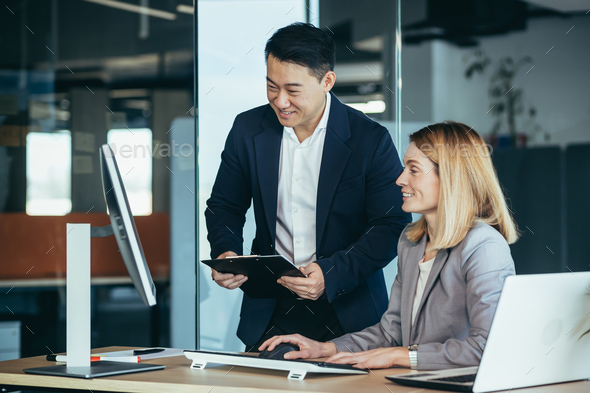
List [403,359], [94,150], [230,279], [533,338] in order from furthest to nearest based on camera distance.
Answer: [94,150], [230,279], [403,359], [533,338]

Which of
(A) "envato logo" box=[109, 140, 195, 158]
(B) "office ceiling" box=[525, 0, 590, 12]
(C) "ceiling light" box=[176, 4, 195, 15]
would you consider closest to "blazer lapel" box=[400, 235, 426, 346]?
(A) "envato logo" box=[109, 140, 195, 158]

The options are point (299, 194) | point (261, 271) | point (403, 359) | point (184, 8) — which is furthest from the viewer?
point (184, 8)

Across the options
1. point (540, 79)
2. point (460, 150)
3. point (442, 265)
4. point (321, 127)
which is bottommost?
point (442, 265)

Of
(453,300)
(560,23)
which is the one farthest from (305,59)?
(560,23)

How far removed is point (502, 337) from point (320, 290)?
2.54 ft

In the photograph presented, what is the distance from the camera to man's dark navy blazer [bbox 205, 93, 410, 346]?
199 cm

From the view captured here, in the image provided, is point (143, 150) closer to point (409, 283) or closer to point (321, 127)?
point (321, 127)

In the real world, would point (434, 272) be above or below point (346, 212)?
below

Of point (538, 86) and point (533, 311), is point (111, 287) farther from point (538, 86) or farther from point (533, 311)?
point (538, 86)

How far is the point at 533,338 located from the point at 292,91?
1.10m

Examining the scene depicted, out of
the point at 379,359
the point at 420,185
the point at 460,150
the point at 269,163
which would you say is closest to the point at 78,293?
the point at 379,359

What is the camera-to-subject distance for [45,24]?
3.98 meters

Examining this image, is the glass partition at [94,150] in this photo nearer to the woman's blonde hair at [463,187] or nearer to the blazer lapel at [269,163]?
the blazer lapel at [269,163]

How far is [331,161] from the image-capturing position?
2.04 m
